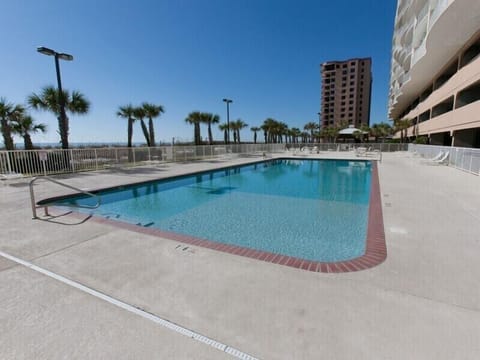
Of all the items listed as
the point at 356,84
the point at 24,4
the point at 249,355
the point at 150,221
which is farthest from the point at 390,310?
the point at 356,84

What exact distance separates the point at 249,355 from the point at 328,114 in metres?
94.9

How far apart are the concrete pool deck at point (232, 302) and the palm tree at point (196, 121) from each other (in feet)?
85.2

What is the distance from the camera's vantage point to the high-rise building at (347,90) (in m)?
80.5

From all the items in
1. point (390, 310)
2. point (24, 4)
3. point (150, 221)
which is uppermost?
point (24, 4)

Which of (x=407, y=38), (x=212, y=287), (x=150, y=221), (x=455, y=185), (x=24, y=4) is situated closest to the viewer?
(x=212, y=287)

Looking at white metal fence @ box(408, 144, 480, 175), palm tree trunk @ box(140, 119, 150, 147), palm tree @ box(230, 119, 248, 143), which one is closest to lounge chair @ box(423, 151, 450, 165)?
white metal fence @ box(408, 144, 480, 175)

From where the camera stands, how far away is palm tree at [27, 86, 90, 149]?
41.8ft

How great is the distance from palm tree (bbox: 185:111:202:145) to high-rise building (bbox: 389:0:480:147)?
22.6 m

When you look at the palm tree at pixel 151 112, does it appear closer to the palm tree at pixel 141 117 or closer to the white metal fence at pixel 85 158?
the palm tree at pixel 141 117

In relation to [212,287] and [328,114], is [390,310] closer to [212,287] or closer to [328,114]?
[212,287]

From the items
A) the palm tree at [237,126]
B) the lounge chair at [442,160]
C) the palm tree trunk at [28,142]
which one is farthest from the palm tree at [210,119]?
the lounge chair at [442,160]

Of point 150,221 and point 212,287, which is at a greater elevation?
point 212,287

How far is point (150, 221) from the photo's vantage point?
602 cm

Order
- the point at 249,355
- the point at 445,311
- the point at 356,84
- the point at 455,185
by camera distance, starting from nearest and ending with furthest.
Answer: the point at 249,355 → the point at 445,311 → the point at 455,185 → the point at 356,84
